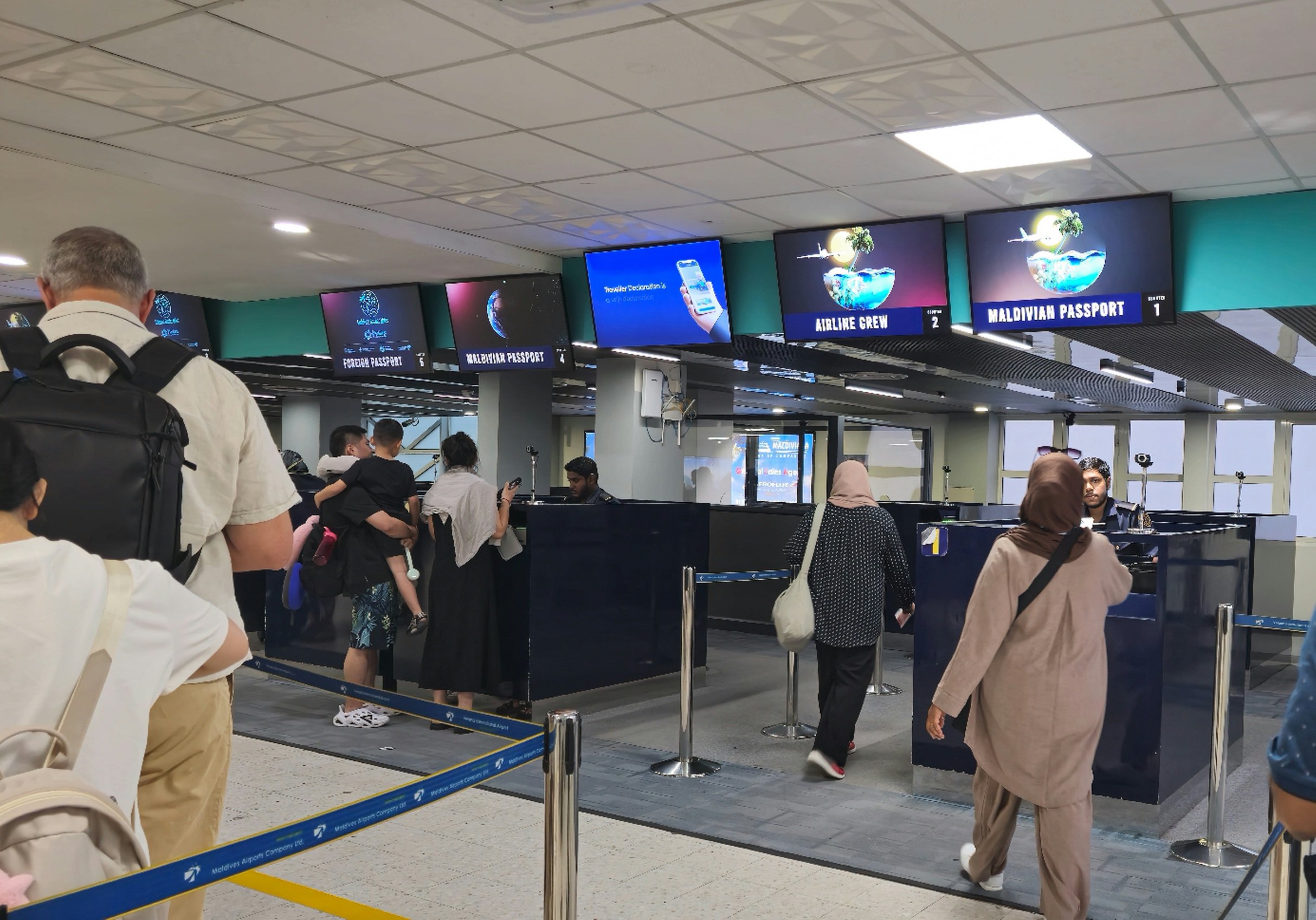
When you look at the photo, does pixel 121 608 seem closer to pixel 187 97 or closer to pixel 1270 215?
pixel 187 97

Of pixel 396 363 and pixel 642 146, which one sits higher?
pixel 642 146

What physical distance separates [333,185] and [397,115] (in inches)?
56.9

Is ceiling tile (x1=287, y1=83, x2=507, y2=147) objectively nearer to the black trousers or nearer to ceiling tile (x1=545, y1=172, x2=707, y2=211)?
ceiling tile (x1=545, y1=172, x2=707, y2=211)

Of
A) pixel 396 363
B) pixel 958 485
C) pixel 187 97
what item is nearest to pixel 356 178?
pixel 187 97

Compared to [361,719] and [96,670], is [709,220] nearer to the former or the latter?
[361,719]

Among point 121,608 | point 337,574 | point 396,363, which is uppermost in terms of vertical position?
point 396,363

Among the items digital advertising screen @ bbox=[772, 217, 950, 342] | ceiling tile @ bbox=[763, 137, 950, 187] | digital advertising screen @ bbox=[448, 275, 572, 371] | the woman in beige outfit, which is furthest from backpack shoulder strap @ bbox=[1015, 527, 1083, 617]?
digital advertising screen @ bbox=[448, 275, 572, 371]

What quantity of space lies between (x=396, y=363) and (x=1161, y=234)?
19.9 feet

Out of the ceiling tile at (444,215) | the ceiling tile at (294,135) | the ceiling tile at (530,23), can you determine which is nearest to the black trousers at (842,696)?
the ceiling tile at (530,23)

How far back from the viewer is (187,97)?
4762 millimetres

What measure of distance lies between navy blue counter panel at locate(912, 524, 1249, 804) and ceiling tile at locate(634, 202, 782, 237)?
2651mm

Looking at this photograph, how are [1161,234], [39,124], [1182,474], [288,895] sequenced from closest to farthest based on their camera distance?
[288,895] < [39,124] < [1161,234] < [1182,474]

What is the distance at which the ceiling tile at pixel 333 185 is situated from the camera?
5.97 m

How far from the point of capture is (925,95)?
176 inches
